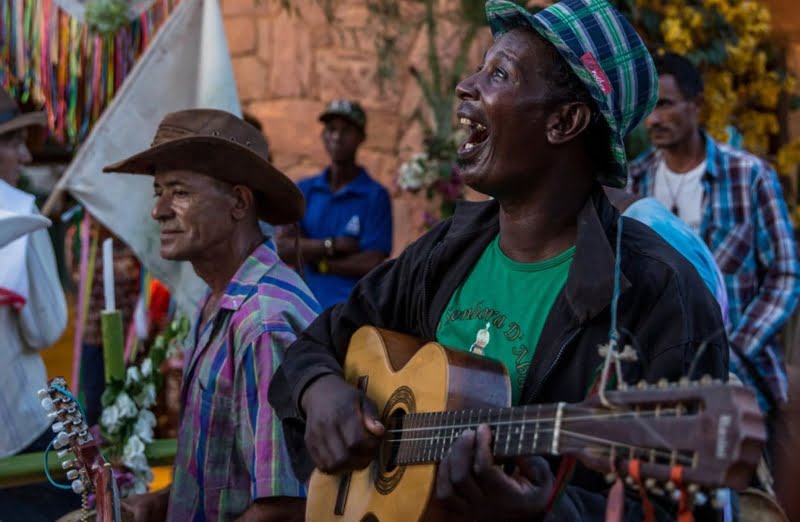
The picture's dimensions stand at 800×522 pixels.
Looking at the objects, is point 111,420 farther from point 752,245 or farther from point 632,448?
point 752,245

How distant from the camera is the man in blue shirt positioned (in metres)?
6.36

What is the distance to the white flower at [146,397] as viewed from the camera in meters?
3.91

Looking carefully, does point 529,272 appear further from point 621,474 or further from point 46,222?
point 46,222

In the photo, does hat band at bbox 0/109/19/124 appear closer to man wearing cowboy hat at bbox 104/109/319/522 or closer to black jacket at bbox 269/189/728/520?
man wearing cowboy hat at bbox 104/109/319/522

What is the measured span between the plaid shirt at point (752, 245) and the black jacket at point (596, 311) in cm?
274

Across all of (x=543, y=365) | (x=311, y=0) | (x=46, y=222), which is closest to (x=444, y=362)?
(x=543, y=365)

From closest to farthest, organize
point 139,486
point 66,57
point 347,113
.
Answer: point 139,486
point 66,57
point 347,113

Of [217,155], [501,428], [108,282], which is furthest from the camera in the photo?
[108,282]

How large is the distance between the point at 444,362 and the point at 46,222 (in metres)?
1.45

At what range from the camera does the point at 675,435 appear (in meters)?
1.68

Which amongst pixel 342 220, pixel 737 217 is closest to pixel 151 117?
pixel 342 220

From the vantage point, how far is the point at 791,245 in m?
5.16

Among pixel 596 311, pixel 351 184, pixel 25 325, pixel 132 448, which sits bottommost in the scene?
pixel 132 448

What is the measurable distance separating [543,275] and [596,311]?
0.79 feet
